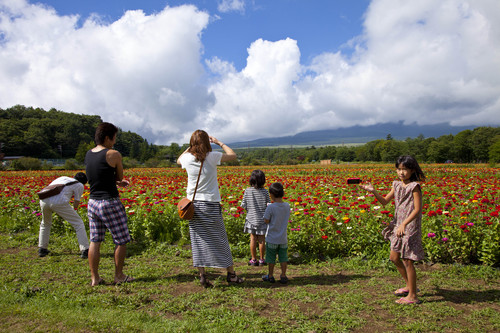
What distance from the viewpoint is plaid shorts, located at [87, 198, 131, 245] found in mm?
3902

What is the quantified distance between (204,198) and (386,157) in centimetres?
11106

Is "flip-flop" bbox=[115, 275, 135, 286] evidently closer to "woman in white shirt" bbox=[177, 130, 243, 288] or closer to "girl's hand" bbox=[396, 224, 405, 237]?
"woman in white shirt" bbox=[177, 130, 243, 288]

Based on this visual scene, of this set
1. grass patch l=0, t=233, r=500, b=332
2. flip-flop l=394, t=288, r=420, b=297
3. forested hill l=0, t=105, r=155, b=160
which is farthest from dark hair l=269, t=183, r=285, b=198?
forested hill l=0, t=105, r=155, b=160

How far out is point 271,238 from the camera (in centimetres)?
403

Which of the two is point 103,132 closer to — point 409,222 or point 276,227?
point 276,227

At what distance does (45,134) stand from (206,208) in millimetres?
101227

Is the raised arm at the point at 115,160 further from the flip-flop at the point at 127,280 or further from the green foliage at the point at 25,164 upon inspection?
the green foliage at the point at 25,164

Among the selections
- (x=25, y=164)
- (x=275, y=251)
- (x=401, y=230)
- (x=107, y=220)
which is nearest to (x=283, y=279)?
(x=275, y=251)

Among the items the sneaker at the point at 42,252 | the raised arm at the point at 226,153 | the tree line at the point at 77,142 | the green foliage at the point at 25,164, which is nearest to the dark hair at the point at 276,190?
A: the raised arm at the point at 226,153

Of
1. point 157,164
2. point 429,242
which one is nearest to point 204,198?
point 429,242

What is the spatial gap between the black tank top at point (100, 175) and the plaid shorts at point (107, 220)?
0.09 meters

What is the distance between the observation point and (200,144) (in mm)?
3775

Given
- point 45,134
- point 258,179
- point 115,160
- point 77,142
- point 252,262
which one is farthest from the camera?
point 77,142

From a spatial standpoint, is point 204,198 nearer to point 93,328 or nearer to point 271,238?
point 271,238
